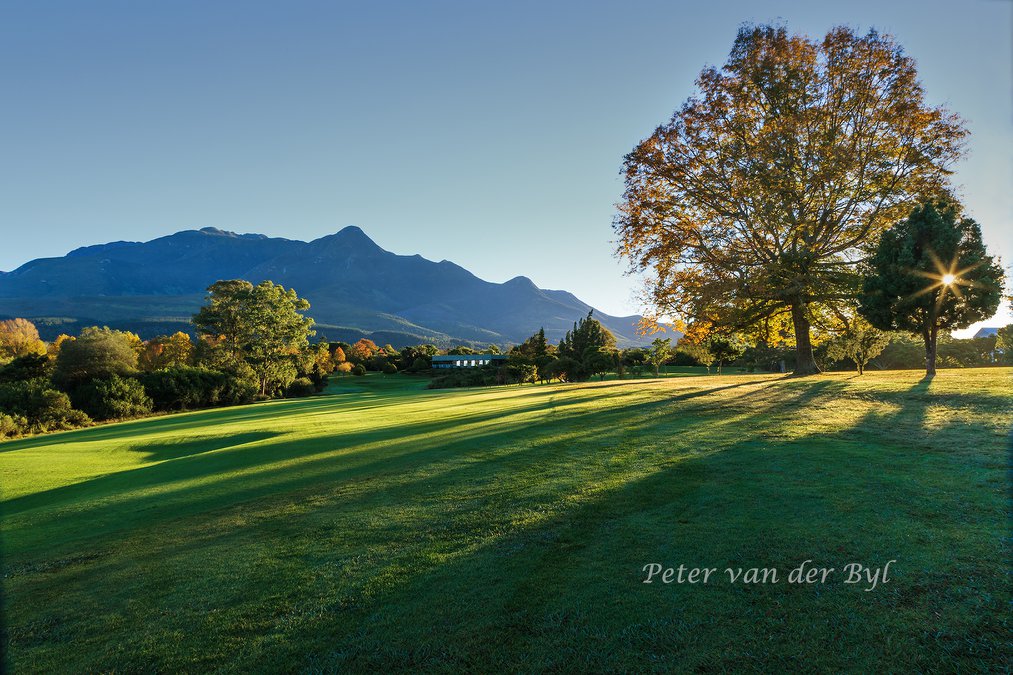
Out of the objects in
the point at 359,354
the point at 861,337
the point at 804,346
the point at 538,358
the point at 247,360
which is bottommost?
the point at 359,354

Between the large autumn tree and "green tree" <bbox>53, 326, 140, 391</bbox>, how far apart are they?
34246 mm

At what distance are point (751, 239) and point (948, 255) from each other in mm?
7399

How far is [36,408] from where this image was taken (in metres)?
24.8

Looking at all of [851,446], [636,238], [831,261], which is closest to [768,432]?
[851,446]

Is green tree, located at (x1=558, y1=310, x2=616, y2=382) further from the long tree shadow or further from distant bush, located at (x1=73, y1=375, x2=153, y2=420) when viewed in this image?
distant bush, located at (x1=73, y1=375, x2=153, y2=420)

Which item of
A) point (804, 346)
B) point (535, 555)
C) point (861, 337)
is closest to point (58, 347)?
point (535, 555)

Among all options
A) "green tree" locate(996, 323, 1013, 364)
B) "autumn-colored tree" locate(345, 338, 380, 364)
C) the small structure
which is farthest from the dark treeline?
the small structure

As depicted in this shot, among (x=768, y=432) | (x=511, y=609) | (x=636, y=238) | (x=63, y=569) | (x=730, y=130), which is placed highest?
(x=730, y=130)

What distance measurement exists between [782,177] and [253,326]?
50440 millimetres

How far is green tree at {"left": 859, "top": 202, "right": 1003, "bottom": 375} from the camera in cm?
1595

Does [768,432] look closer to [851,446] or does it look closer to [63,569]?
[851,446]

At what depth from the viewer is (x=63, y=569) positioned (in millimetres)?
5191
